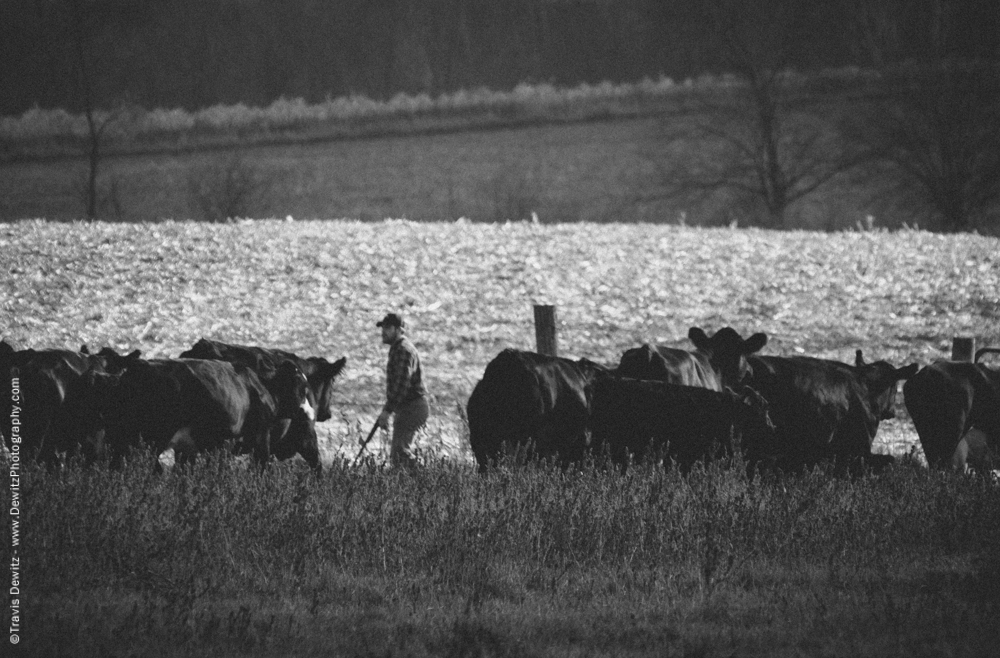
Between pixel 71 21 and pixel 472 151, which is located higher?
pixel 71 21

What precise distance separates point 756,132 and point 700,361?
115 feet

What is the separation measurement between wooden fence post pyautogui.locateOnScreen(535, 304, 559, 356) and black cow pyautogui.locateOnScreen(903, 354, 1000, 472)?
440cm

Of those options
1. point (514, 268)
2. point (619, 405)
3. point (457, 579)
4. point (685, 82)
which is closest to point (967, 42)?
point (685, 82)

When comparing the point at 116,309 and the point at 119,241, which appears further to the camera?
the point at 119,241

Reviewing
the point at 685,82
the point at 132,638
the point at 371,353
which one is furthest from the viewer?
the point at 685,82

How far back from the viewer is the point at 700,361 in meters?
14.5

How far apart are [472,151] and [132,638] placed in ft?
150

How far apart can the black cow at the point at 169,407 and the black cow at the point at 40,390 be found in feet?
0.50

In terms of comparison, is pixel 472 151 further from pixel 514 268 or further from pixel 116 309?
pixel 116 309

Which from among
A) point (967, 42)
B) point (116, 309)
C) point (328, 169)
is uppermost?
point (967, 42)

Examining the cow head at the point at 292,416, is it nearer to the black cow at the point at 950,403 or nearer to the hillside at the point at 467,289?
the hillside at the point at 467,289

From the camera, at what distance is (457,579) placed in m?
9.12

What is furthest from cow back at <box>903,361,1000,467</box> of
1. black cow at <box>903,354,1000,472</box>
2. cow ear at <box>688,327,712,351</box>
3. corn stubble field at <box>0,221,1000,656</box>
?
cow ear at <box>688,327,712,351</box>

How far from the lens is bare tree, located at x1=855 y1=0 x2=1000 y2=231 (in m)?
44.0
